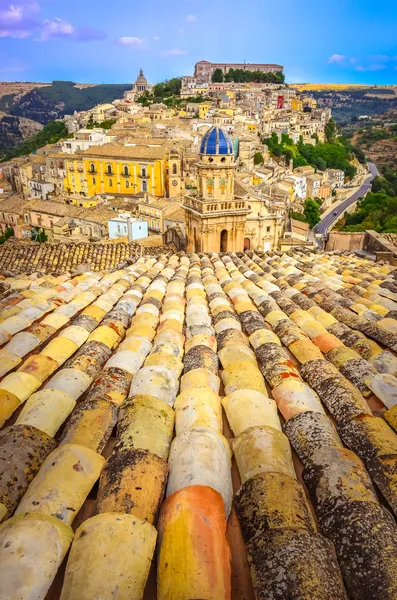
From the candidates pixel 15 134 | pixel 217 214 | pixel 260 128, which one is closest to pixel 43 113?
pixel 15 134

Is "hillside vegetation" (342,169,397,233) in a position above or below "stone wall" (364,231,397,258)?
below

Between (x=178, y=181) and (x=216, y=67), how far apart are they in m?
98.7

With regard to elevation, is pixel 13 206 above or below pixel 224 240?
below

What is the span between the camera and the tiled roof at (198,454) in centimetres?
158

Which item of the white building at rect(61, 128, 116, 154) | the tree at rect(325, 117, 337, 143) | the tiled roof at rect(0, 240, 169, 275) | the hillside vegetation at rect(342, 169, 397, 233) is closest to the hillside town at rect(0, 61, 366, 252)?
the white building at rect(61, 128, 116, 154)

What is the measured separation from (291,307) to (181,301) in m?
1.31

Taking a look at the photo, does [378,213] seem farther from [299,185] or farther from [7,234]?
[7,234]

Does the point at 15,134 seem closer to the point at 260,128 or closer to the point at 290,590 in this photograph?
the point at 260,128

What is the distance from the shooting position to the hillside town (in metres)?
20.0

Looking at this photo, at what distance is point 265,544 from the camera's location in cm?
168

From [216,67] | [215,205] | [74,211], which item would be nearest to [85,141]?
[74,211]

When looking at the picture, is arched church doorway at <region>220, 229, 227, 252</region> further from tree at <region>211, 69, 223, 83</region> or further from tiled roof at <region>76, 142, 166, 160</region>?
tree at <region>211, 69, 223, 83</region>

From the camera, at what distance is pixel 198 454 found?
85.9 inches

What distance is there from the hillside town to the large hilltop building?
32.7 metres
